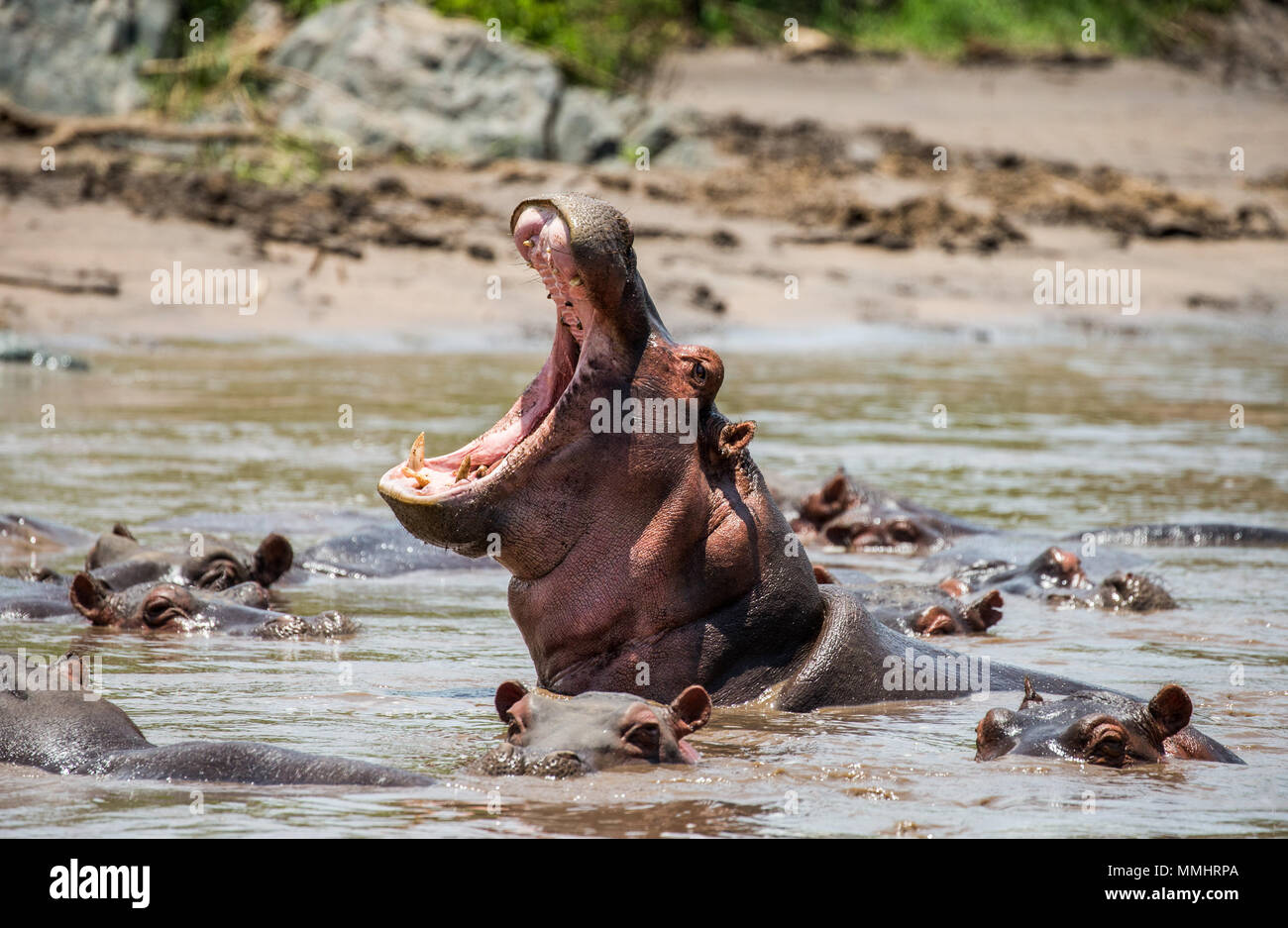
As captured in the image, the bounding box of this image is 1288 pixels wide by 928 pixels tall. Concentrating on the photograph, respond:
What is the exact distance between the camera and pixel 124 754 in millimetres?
4586

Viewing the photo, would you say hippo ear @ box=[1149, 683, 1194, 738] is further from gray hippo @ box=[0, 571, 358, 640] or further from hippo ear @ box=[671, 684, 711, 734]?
gray hippo @ box=[0, 571, 358, 640]

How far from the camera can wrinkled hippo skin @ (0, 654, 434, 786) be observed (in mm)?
Result: 4477

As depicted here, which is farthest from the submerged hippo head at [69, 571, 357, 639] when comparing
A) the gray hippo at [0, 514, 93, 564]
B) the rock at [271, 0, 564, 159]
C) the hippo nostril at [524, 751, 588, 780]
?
the rock at [271, 0, 564, 159]

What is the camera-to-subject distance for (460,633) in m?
6.75

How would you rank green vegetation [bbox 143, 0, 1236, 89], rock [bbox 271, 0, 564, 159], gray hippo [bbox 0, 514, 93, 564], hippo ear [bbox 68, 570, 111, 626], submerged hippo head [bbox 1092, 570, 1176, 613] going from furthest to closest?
green vegetation [bbox 143, 0, 1236, 89] → rock [bbox 271, 0, 564, 159] → gray hippo [bbox 0, 514, 93, 564] → submerged hippo head [bbox 1092, 570, 1176, 613] → hippo ear [bbox 68, 570, 111, 626]

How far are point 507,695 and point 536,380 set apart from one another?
0.85m

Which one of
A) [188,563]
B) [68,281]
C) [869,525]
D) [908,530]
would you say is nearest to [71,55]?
[68,281]

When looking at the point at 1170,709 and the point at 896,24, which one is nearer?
the point at 1170,709

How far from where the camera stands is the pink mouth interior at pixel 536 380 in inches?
193

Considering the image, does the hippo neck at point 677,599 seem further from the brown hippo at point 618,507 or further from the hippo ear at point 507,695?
the hippo ear at point 507,695

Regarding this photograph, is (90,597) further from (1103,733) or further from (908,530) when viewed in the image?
(908,530)
